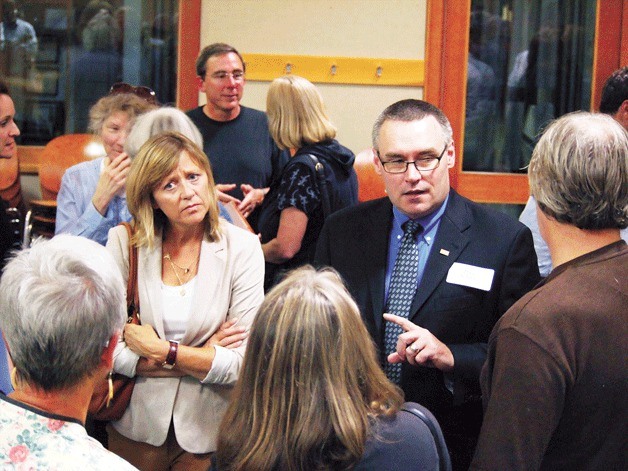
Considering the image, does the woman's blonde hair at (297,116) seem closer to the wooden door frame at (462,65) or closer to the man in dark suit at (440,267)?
the man in dark suit at (440,267)

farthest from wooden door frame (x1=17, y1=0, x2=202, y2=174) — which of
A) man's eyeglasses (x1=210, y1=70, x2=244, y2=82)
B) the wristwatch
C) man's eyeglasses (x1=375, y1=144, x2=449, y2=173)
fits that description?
man's eyeglasses (x1=375, y1=144, x2=449, y2=173)

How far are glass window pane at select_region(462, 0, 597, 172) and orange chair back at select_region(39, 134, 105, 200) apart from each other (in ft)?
8.10

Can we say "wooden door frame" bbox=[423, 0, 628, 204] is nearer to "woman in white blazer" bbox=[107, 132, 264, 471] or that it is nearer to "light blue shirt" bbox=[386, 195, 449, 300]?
"woman in white blazer" bbox=[107, 132, 264, 471]

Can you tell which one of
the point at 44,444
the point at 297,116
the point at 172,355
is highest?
the point at 297,116

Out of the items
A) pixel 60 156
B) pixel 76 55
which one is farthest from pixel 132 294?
pixel 76 55

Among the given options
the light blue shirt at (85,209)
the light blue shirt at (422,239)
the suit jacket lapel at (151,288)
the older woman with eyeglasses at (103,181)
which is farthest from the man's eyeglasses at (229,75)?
the light blue shirt at (422,239)

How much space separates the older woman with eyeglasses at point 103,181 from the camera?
128 inches

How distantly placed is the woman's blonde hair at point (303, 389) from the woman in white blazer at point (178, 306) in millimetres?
944

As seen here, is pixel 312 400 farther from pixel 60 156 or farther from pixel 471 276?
pixel 60 156

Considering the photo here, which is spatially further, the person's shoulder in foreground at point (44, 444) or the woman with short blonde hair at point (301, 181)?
the woman with short blonde hair at point (301, 181)

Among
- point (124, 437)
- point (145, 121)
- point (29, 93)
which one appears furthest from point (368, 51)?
point (124, 437)

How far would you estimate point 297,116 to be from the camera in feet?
12.7

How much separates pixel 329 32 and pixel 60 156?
189 centimetres

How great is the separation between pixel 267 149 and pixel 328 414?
3087 millimetres
